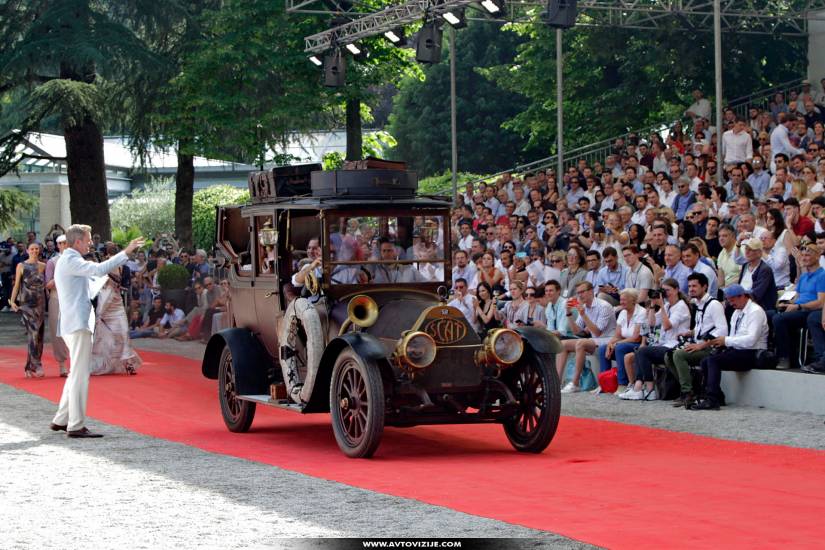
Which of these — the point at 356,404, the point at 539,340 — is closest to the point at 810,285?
the point at 539,340

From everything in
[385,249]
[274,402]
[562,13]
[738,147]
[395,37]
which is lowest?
[274,402]

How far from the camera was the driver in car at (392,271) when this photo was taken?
1286cm

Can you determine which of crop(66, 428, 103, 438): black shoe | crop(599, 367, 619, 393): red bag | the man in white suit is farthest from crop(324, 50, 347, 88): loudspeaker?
crop(66, 428, 103, 438): black shoe

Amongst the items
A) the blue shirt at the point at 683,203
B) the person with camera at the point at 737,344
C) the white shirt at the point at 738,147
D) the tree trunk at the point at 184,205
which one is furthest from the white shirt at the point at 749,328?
the tree trunk at the point at 184,205

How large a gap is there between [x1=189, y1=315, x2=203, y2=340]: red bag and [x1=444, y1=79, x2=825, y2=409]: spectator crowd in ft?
18.0

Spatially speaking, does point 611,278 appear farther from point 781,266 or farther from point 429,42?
point 429,42

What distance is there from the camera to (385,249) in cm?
1292

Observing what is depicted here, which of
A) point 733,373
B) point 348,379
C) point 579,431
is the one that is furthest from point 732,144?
point 348,379

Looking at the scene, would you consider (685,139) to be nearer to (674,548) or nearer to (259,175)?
(259,175)

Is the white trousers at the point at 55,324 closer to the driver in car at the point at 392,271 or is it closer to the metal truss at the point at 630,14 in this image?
the metal truss at the point at 630,14

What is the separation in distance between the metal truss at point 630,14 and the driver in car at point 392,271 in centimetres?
1113

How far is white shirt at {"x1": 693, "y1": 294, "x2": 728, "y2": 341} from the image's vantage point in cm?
1510

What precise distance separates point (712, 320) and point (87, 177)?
23369 millimetres

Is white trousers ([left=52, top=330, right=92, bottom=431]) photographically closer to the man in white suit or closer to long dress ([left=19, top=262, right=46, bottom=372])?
the man in white suit
